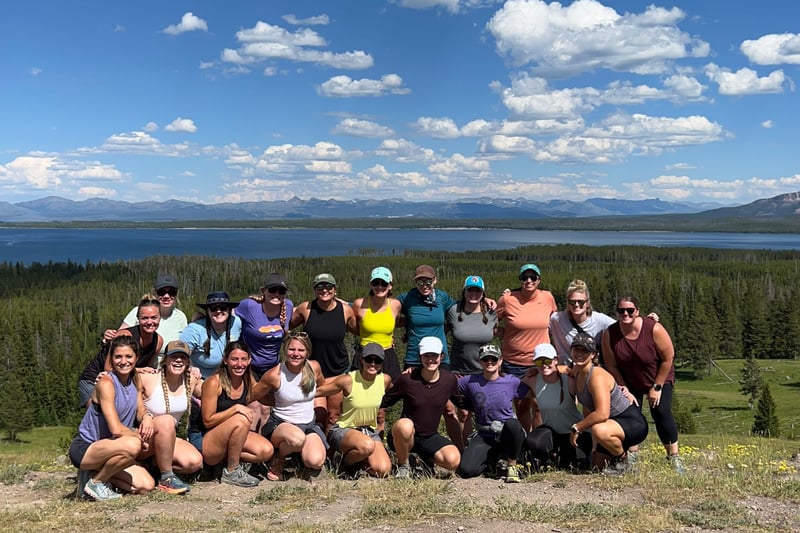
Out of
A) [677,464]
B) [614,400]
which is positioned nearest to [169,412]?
[614,400]

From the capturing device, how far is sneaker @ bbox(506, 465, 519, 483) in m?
8.72

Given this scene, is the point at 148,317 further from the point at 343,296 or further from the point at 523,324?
the point at 343,296

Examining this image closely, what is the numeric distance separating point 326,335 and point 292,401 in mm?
1068

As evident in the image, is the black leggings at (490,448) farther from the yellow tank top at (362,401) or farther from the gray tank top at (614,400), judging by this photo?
the yellow tank top at (362,401)

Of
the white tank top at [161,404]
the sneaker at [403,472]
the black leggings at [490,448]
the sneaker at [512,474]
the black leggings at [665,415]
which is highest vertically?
the white tank top at [161,404]

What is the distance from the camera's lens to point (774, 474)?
9227 mm

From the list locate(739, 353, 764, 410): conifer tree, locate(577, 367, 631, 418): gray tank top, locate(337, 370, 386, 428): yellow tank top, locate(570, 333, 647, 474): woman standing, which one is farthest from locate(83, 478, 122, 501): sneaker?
locate(739, 353, 764, 410): conifer tree

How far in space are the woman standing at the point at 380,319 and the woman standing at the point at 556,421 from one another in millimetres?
2060

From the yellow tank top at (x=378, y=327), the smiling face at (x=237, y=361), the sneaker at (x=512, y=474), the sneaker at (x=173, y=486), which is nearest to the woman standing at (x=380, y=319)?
the yellow tank top at (x=378, y=327)

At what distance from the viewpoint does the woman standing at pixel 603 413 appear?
857 centimetres

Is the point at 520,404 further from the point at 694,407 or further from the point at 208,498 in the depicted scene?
the point at 694,407

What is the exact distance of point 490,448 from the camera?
9.17m

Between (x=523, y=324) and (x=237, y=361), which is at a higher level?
(x=523, y=324)

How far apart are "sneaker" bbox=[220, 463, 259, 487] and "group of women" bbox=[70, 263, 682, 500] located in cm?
3
